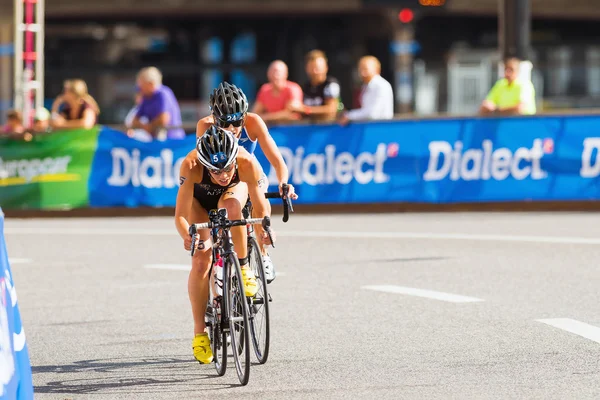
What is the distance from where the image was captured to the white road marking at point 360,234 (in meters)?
15.0

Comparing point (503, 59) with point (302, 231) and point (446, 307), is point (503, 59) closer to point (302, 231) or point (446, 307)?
point (302, 231)

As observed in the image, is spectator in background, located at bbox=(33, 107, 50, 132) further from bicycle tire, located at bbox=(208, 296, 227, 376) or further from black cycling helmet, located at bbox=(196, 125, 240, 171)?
black cycling helmet, located at bbox=(196, 125, 240, 171)

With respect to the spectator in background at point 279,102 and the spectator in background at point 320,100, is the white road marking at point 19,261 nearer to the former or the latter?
the spectator in background at point 279,102

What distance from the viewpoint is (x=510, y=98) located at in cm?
1838

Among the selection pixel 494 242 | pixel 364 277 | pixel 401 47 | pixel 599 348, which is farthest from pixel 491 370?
pixel 401 47

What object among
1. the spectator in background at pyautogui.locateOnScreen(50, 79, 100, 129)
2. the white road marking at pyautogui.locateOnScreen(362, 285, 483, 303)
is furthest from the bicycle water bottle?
the spectator in background at pyautogui.locateOnScreen(50, 79, 100, 129)

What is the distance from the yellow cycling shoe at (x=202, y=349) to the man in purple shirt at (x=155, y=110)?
34.3ft

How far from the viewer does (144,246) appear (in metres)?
15.1

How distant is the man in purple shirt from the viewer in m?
18.6

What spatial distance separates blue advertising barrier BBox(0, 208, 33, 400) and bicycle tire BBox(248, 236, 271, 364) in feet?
5.11

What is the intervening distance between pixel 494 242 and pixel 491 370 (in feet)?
22.8

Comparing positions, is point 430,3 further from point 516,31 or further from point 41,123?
point 41,123

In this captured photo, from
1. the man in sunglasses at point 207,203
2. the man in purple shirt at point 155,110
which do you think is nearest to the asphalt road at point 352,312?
the man in sunglasses at point 207,203

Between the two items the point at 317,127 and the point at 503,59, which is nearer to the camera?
the point at 317,127
